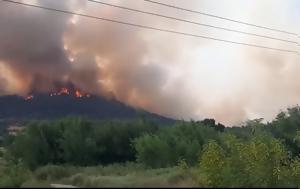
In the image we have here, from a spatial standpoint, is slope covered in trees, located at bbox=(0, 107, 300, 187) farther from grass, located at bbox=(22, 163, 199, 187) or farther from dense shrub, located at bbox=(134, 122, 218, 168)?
grass, located at bbox=(22, 163, 199, 187)

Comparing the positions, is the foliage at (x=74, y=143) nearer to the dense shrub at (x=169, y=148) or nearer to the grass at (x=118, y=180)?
the dense shrub at (x=169, y=148)

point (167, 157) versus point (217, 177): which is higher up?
point (167, 157)

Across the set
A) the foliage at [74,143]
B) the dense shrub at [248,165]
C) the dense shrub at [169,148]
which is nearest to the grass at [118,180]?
the dense shrub at [248,165]

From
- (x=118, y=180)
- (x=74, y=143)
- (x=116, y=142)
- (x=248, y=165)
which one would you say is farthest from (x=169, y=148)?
(x=118, y=180)

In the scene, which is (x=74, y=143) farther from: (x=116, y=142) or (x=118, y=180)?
(x=118, y=180)

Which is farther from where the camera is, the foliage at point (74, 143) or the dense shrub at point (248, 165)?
the foliage at point (74, 143)

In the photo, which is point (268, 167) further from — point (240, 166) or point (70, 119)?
point (70, 119)

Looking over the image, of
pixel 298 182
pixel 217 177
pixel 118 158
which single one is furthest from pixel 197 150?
pixel 217 177

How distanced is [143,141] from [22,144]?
17.0m

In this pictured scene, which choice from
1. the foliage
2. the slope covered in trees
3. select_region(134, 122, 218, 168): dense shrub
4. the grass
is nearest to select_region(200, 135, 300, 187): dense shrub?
the grass

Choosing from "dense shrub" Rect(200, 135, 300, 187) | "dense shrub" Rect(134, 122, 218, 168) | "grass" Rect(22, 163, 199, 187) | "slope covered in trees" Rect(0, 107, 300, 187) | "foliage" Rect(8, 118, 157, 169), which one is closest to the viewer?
"grass" Rect(22, 163, 199, 187)

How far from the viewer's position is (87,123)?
271 feet

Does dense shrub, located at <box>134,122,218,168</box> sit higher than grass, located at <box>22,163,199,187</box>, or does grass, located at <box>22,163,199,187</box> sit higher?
dense shrub, located at <box>134,122,218,168</box>

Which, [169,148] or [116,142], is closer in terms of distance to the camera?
[169,148]
